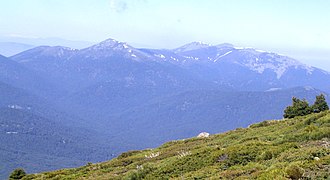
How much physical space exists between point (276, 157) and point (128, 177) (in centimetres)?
891

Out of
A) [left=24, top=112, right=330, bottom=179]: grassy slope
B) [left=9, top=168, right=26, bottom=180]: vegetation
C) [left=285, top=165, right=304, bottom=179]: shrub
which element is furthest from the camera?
[left=9, top=168, right=26, bottom=180]: vegetation

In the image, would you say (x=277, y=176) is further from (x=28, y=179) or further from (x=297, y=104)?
(x=297, y=104)

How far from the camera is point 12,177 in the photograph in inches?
1503

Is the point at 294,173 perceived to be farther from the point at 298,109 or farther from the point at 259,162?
the point at 298,109

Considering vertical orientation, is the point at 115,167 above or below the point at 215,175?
below

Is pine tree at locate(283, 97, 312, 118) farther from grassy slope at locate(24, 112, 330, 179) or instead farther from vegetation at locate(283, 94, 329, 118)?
grassy slope at locate(24, 112, 330, 179)

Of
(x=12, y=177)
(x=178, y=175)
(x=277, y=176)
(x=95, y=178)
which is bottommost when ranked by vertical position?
(x=12, y=177)

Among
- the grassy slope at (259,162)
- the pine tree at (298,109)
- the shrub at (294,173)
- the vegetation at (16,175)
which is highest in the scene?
the shrub at (294,173)

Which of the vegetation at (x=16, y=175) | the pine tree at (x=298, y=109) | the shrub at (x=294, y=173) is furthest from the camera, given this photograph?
the pine tree at (x=298, y=109)

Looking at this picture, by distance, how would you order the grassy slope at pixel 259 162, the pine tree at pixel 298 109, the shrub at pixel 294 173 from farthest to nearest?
the pine tree at pixel 298 109, the grassy slope at pixel 259 162, the shrub at pixel 294 173

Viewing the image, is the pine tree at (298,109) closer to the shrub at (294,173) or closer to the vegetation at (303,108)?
the vegetation at (303,108)

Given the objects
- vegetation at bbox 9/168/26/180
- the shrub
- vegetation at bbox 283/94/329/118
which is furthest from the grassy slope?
vegetation at bbox 283/94/329/118

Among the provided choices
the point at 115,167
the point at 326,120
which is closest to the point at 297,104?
the point at 326,120

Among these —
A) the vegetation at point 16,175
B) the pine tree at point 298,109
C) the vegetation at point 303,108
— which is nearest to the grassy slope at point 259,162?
the vegetation at point 16,175
